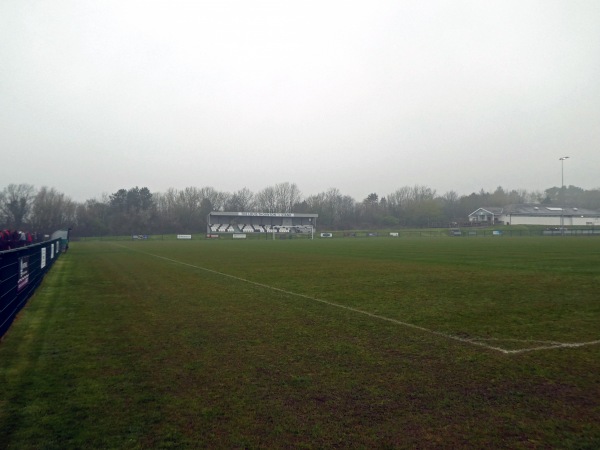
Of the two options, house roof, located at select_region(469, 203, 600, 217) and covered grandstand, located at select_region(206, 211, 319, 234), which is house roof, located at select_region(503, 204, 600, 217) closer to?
house roof, located at select_region(469, 203, 600, 217)

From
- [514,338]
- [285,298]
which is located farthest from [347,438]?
[285,298]

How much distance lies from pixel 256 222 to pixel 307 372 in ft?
358

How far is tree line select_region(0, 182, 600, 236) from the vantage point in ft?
310

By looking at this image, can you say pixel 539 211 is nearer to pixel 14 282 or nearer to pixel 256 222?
pixel 256 222

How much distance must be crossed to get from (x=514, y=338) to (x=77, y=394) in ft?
21.1

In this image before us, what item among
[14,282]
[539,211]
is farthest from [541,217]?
[14,282]

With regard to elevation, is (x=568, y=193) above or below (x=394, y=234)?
above

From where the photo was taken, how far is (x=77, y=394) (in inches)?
186

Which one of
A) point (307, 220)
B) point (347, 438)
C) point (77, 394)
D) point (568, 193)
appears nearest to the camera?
point (347, 438)

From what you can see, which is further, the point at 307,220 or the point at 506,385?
the point at 307,220

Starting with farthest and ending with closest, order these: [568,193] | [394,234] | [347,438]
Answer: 1. [568,193]
2. [394,234]
3. [347,438]

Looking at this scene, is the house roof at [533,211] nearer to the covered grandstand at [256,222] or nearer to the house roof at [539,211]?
the house roof at [539,211]

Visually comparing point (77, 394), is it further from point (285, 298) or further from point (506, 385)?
point (285, 298)

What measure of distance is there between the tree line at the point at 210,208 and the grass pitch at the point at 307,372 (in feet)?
298
